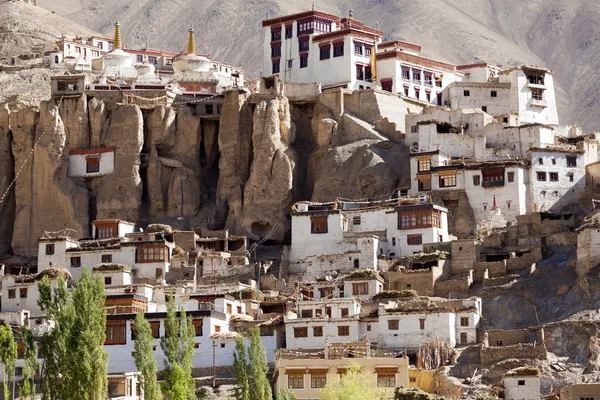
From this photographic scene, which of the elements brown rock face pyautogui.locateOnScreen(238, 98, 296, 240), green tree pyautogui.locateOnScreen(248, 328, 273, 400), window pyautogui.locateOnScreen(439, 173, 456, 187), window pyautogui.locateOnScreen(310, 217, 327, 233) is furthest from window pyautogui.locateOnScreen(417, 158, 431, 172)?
green tree pyautogui.locateOnScreen(248, 328, 273, 400)

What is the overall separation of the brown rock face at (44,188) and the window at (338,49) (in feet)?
59.8

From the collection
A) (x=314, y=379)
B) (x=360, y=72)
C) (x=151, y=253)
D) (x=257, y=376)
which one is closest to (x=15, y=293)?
(x=151, y=253)

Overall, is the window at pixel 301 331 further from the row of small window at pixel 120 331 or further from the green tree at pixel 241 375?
the green tree at pixel 241 375

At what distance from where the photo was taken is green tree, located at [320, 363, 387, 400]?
61594 millimetres

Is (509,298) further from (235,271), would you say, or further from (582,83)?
(582,83)

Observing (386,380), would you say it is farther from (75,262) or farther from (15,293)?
(75,262)

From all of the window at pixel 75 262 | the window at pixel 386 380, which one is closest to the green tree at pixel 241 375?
the window at pixel 386 380

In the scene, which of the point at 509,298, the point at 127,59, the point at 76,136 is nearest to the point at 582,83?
the point at 127,59

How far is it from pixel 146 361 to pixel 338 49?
42.1 meters

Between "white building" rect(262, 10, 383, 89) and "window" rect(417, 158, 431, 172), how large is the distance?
1103 centimetres

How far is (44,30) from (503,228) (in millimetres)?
59905

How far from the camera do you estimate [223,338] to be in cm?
7212

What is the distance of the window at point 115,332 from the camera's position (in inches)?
2837

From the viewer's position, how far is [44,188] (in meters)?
94.0
